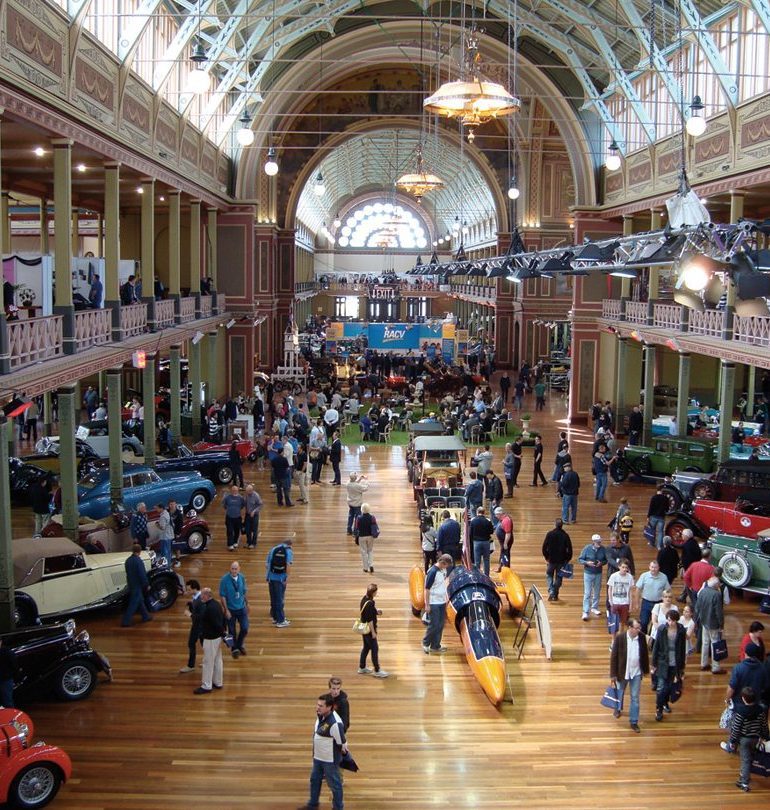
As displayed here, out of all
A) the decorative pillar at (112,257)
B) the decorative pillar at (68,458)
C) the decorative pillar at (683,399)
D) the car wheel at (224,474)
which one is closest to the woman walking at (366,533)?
the decorative pillar at (68,458)

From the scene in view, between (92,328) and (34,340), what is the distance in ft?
11.1

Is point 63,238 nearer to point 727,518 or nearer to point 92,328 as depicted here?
point 92,328

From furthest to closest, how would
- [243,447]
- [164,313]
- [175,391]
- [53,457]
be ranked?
1. [243,447]
2. [175,391]
3. [164,313]
4. [53,457]

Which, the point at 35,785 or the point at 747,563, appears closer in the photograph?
the point at 35,785

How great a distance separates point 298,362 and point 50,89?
2613 centimetres

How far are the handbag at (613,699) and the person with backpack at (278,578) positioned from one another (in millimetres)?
4760

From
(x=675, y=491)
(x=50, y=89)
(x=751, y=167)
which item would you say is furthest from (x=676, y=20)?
(x=50, y=89)

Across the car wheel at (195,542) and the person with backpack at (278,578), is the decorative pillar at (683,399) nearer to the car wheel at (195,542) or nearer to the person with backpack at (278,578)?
the car wheel at (195,542)

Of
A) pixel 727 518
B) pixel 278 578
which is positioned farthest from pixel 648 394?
pixel 278 578

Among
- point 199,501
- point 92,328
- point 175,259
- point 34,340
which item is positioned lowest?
point 199,501

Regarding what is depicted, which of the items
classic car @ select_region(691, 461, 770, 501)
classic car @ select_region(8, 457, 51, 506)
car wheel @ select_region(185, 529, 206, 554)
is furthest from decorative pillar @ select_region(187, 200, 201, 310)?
classic car @ select_region(691, 461, 770, 501)

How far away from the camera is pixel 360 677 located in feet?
40.0

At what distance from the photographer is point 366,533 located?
638 inches

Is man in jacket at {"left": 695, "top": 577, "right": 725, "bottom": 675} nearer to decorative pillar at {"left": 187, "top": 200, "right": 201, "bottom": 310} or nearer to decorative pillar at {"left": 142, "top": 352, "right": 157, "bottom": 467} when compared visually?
decorative pillar at {"left": 142, "top": 352, "right": 157, "bottom": 467}
